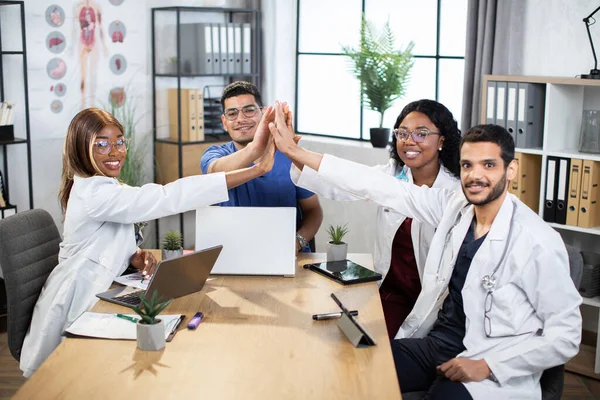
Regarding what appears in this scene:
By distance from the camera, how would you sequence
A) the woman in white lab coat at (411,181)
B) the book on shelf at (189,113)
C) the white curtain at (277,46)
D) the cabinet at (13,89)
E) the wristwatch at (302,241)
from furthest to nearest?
1. the white curtain at (277,46)
2. the book on shelf at (189,113)
3. the cabinet at (13,89)
4. the wristwatch at (302,241)
5. the woman in white lab coat at (411,181)

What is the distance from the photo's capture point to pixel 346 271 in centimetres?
277

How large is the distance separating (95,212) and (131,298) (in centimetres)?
38

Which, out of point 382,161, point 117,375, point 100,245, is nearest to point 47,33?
point 382,161

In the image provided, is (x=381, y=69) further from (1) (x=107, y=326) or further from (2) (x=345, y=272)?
(1) (x=107, y=326)

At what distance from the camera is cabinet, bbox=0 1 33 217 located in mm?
4582

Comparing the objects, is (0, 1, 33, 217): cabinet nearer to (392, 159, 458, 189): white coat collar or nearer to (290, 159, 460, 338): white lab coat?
(290, 159, 460, 338): white lab coat

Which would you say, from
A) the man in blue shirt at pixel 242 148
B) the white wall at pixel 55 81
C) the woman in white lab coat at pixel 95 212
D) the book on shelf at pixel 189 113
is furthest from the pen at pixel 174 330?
the book on shelf at pixel 189 113

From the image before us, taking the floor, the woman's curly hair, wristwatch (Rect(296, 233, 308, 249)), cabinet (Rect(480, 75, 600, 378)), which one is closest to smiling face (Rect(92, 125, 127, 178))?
wristwatch (Rect(296, 233, 308, 249))

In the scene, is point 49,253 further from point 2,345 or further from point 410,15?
point 410,15

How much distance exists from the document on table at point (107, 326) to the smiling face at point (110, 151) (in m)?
0.65

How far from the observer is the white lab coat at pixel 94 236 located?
8.51 ft

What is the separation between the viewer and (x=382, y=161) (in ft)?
15.9

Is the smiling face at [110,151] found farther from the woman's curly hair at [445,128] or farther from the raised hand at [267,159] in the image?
the woman's curly hair at [445,128]

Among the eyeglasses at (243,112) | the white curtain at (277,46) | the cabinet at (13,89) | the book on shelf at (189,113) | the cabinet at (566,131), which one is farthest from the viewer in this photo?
the white curtain at (277,46)
